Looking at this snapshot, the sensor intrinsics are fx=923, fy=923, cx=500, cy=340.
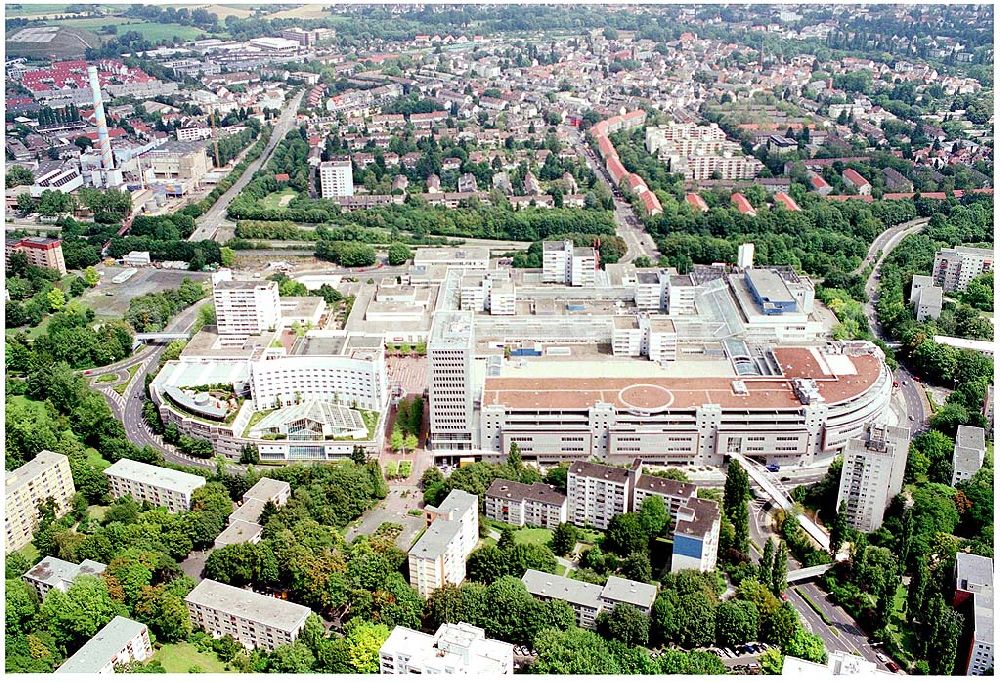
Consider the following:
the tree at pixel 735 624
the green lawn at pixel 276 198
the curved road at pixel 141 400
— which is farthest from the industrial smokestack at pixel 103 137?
the tree at pixel 735 624

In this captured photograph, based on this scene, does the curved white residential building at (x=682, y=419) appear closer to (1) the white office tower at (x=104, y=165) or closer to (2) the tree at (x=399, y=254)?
(2) the tree at (x=399, y=254)

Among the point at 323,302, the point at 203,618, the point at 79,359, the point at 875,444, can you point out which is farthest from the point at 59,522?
the point at 875,444

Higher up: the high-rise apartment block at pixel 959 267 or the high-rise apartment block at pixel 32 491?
the high-rise apartment block at pixel 959 267

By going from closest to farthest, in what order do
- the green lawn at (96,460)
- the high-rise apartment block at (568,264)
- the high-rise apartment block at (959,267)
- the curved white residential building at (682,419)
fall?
the curved white residential building at (682,419), the green lawn at (96,460), the high-rise apartment block at (568,264), the high-rise apartment block at (959,267)

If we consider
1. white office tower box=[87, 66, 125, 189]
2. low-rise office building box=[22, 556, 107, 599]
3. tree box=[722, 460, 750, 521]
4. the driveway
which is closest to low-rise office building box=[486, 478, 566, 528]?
the driveway

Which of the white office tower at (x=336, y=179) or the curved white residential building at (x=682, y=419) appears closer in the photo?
the curved white residential building at (x=682, y=419)

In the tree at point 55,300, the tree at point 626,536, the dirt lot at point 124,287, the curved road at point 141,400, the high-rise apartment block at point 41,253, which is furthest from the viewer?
the high-rise apartment block at point 41,253

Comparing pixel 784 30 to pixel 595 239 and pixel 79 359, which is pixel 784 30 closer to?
pixel 595 239
